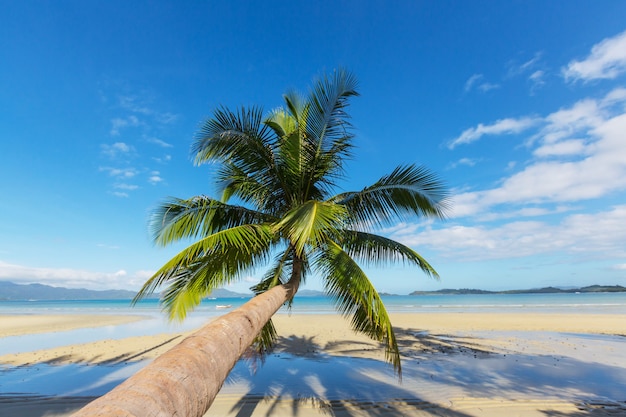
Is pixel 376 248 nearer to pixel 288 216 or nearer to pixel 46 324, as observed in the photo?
pixel 288 216

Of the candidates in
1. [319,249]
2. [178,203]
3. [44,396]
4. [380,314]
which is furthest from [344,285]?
[44,396]

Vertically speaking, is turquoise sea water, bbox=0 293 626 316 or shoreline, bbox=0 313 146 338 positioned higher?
shoreline, bbox=0 313 146 338

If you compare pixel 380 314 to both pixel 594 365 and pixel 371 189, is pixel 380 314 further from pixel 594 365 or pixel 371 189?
pixel 594 365

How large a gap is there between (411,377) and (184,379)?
8.36 m

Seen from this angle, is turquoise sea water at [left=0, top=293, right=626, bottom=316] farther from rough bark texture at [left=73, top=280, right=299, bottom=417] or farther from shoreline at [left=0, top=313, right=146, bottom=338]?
rough bark texture at [left=73, top=280, right=299, bottom=417]

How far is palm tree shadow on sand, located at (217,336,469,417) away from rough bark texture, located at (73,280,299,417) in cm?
445

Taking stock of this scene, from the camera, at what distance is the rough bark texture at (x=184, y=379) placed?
4.52 ft

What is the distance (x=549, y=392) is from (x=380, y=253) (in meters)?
5.30

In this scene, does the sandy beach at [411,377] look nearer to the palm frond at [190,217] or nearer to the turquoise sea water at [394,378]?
the turquoise sea water at [394,378]

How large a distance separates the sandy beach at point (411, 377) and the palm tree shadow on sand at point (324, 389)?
0.02m

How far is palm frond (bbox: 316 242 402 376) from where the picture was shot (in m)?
4.97

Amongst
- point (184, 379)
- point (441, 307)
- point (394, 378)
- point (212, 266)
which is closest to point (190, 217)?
point (212, 266)

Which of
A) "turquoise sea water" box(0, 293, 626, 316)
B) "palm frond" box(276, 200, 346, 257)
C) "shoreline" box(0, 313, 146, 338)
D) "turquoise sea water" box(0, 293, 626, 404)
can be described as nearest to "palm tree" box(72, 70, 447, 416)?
"palm frond" box(276, 200, 346, 257)

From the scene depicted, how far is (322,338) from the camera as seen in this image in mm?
14789
